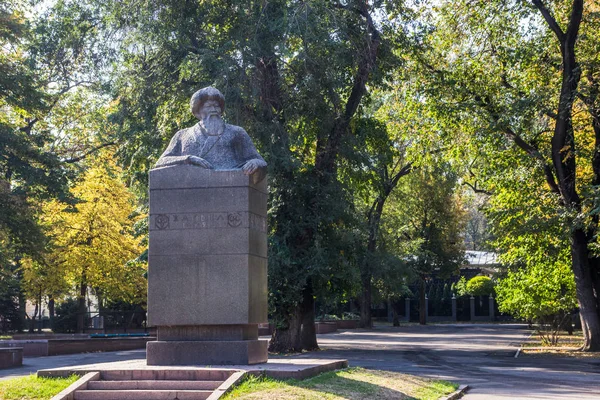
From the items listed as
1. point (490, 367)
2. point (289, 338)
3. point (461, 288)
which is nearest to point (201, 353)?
point (490, 367)

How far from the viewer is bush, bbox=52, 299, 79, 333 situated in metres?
44.3

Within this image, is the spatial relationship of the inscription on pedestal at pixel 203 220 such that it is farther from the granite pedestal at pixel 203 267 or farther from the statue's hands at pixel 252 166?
the statue's hands at pixel 252 166

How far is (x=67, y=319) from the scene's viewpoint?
4456 cm

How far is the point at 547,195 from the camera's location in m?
29.5

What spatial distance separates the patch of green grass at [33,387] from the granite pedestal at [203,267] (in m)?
1.58

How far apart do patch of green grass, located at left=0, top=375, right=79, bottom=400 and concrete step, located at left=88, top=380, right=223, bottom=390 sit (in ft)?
1.68

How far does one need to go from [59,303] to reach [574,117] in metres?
29.2

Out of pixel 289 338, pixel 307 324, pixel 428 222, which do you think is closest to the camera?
pixel 289 338

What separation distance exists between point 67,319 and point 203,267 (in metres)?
33.2

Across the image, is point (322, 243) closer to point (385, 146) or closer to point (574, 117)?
point (385, 146)

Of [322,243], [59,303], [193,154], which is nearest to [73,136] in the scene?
[59,303]

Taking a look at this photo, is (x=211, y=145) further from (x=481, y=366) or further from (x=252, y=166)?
(x=481, y=366)

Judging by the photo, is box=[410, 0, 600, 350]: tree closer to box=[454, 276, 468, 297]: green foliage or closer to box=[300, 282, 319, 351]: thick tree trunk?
box=[300, 282, 319, 351]: thick tree trunk

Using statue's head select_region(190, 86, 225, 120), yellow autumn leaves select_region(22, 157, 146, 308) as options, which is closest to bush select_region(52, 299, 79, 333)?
yellow autumn leaves select_region(22, 157, 146, 308)
